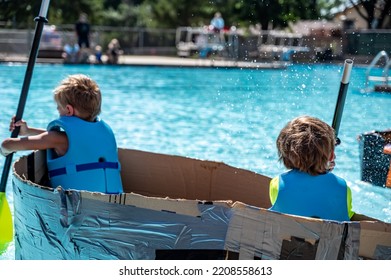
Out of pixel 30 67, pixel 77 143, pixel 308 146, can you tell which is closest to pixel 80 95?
pixel 77 143

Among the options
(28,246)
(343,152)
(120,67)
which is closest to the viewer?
(28,246)

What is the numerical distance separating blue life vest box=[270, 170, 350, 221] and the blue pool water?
211cm

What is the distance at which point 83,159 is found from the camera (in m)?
3.56

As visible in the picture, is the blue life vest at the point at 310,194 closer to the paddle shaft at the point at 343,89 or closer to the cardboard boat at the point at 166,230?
the cardboard boat at the point at 166,230

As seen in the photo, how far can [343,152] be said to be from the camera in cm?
784

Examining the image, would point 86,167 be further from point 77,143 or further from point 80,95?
point 80,95

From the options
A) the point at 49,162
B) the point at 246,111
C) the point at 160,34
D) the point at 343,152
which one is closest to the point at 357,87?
the point at 246,111

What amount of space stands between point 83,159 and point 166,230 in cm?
89

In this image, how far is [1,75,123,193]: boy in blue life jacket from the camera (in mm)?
3539

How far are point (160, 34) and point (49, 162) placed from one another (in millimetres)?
23868

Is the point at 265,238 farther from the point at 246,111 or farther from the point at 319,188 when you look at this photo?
the point at 246,111

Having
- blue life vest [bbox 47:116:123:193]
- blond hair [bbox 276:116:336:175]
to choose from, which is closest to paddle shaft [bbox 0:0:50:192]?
blue life vest [bbox 47:116:123:193]

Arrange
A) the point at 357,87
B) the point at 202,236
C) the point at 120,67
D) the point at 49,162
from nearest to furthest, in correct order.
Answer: the point at 202,236 → the point at 49,162 → the point at 357,87 → the point at 120,67
